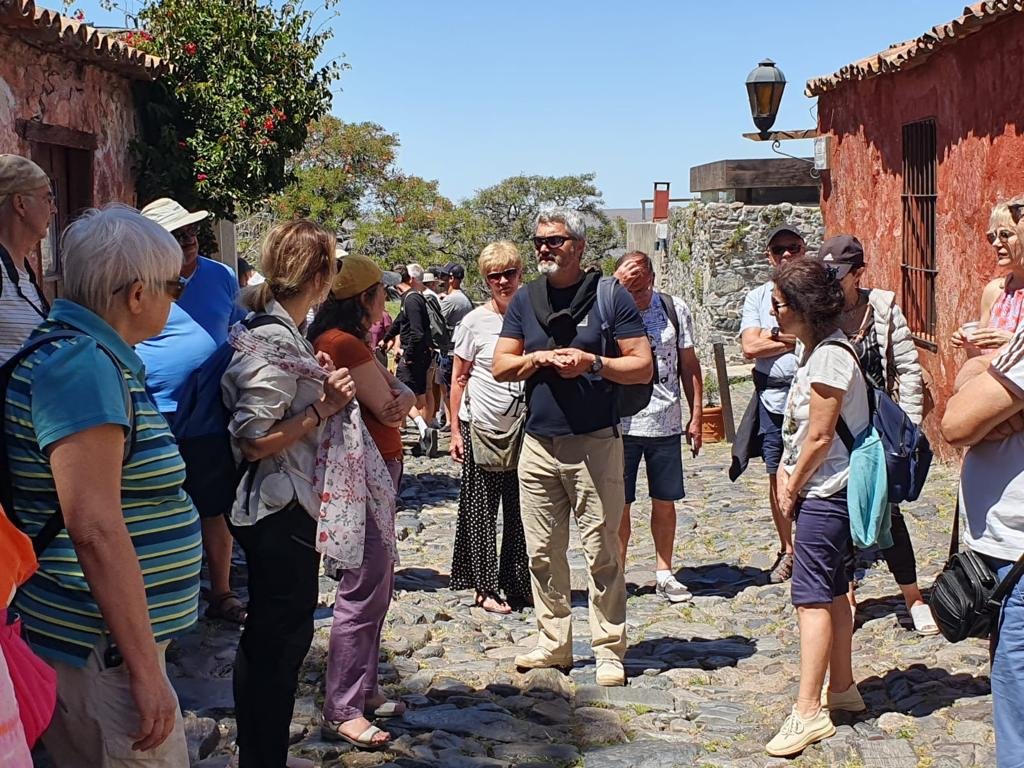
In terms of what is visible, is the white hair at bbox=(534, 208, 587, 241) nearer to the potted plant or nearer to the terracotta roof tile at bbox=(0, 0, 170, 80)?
the terracotta roof tile at bbox=(0, 0, 170, 80)

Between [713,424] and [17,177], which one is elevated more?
[17,177]

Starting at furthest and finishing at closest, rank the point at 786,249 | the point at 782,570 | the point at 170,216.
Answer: the point at 782,570
the point at 786,249
the point at 170,216

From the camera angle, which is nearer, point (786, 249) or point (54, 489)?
point (54, 489)

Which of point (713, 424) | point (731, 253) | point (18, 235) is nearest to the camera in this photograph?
point (18, 235)

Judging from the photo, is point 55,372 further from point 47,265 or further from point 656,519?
point 47,265

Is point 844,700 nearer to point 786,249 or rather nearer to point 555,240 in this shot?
point 555,240

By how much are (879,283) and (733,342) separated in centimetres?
589

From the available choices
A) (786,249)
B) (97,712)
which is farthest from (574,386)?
(97,712)

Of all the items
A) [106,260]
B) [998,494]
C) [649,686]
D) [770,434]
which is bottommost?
[649,686]

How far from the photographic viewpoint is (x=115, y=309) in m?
2.66

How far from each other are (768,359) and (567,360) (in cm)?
208

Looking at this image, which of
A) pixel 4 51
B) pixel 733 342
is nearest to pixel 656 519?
pixel 4 51

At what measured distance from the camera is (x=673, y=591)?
6922mm

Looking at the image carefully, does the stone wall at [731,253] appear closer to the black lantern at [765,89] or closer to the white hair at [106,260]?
the black lantern at [765,89]
